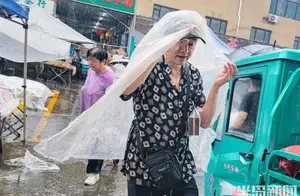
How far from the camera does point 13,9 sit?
452cm

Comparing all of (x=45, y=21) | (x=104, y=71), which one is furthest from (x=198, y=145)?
(x=45, y=21)

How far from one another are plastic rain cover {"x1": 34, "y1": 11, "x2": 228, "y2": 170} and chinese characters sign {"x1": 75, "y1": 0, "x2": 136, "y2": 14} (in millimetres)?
14495

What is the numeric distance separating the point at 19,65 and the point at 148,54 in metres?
15.6

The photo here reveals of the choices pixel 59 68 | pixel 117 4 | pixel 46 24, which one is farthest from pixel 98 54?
pixel 59 68

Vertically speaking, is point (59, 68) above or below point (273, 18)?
below

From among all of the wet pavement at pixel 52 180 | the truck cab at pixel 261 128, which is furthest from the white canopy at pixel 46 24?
the truck cab at pixel 261 128

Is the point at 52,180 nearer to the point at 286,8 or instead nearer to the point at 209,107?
the point at 209,107

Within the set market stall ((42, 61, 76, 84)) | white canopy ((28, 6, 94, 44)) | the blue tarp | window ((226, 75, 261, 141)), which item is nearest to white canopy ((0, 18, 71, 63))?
white canopy ((28, 6, 94, 44))

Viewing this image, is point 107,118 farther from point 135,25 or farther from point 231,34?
point 231,34

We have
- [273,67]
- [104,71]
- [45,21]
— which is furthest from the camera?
[45,21]

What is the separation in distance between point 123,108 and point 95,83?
2.03 meters

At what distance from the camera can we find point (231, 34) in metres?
20.4

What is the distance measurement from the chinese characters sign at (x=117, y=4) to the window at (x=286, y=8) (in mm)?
10153

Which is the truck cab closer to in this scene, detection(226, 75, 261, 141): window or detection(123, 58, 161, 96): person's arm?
detection(226, 75, 261, 141): window
